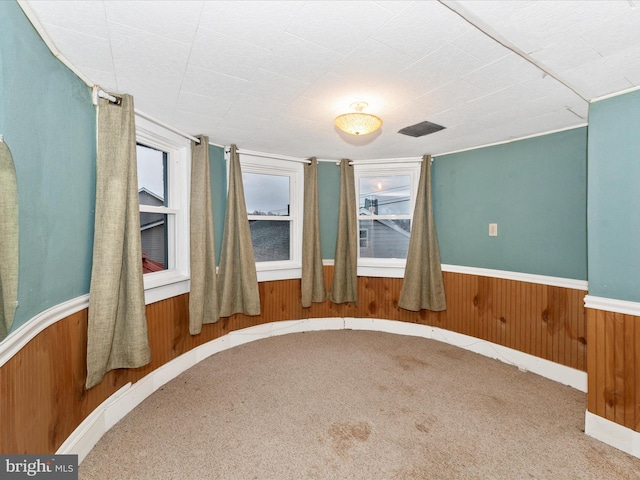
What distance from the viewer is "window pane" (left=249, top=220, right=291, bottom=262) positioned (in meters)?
3.72

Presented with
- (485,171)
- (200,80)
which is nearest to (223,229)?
(200,80)

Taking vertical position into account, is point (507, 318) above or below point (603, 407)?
above

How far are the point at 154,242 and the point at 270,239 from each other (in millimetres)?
1343

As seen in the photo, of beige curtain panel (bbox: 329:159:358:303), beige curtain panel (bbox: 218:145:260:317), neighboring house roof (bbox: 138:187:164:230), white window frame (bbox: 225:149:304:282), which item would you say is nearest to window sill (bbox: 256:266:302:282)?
white window frame (bbox: 225:149:304:282)

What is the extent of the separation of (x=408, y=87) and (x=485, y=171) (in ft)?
5.82

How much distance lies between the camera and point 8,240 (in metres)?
1.12

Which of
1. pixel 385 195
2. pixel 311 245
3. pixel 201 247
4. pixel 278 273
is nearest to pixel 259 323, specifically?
pixel 278 273

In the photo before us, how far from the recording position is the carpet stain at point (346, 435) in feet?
5.91

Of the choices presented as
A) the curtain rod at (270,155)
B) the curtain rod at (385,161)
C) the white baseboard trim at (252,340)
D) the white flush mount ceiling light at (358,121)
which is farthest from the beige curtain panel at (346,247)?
the white flush mount ceiling light at (358,121)

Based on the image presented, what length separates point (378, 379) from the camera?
2641mm

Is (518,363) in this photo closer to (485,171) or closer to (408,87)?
(485,171)

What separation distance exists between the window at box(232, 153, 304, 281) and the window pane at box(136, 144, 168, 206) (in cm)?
93

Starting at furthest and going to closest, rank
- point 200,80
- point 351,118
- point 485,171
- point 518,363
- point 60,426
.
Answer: point 485,171 < point 518,363 < point 351,118 < point 200,80 < point 60,426

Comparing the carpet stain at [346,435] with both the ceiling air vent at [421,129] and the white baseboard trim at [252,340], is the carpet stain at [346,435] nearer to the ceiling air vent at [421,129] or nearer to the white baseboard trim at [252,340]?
the white baseboard trim at [252,340]
